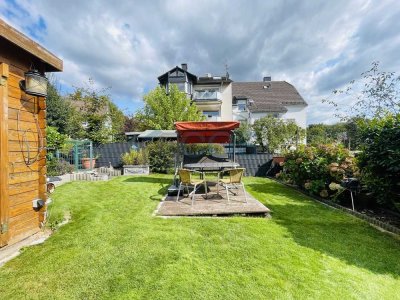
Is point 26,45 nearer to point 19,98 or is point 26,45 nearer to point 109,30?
point 19,98

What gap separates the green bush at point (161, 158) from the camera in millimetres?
13005

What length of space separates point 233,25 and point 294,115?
74.2 ft

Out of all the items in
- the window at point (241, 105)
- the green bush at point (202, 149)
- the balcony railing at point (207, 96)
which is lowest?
A: the green bush at point (202, 149)

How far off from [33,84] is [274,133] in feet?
59.8

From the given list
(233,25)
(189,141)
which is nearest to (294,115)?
(233,25)

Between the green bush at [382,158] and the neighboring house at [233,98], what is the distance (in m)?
22.1

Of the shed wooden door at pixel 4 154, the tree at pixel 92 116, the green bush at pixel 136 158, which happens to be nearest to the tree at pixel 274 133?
the green bush at pixel 136 158

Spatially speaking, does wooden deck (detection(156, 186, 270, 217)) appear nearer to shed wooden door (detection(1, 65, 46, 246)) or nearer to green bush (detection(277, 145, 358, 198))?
shed wooden door (detection(1, 65, 46, 246))

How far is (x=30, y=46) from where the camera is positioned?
3.44m

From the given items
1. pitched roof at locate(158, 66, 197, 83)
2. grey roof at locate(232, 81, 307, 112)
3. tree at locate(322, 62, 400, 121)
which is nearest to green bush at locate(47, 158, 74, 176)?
tree at locate(322, 62, 400, 121)

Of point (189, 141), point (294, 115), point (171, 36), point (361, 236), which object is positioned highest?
point (171, 36)

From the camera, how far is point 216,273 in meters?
2.70

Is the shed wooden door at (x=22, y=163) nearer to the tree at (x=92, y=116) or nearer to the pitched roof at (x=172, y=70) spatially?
the tree at (x=92, y=116)

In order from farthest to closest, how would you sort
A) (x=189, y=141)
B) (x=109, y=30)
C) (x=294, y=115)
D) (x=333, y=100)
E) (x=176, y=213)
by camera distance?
(x=294, y=115) < (x=333, y=100) < (x=109, y=30) < (x=189, y=141) < (x=176, y=213)
